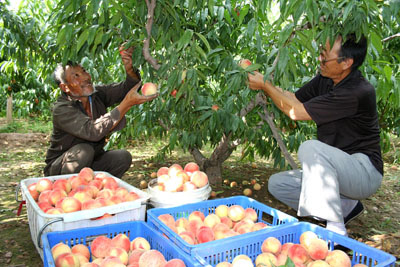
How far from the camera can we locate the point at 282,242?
165cm

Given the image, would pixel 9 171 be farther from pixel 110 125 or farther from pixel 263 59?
pixel 263 59

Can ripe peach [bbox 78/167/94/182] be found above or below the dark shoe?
above

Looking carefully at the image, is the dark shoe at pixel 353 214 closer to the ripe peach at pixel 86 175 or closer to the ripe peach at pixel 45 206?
the ripe peach at pixel 86 175

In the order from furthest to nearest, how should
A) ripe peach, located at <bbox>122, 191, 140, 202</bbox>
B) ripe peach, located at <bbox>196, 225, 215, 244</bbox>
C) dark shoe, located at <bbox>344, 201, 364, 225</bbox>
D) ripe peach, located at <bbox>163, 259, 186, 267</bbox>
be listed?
1. dark shoe, located at <bbox>344, 201, 364, 225</bbox>
2. ripe peach, located at <bbox>122, 191, 140, 202</bbox>
3. ripe peach, located at <bbox>196, 225, 215, 244</bbox>
4. ripe peach, located at <bbox>163, 259, 186, 267</bbox>

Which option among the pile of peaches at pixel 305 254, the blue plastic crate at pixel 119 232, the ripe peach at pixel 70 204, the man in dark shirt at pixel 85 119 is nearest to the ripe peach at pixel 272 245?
the pile of peaches at pixel 305 254

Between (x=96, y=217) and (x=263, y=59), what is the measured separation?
1.49m

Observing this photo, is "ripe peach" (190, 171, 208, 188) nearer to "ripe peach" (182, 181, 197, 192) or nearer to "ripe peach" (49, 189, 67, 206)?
"ripe peach" (182, 181, 197, 192)

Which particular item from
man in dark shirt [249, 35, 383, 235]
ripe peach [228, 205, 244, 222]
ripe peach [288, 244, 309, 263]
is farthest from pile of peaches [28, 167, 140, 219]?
man in dark shirt [249, 35, 383, 235]

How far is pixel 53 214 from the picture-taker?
1.68m

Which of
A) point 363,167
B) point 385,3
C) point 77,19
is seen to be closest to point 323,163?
point 363,167

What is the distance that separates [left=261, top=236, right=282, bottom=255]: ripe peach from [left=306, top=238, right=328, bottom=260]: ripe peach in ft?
0.45

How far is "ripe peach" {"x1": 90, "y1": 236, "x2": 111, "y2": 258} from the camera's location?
1.55 m

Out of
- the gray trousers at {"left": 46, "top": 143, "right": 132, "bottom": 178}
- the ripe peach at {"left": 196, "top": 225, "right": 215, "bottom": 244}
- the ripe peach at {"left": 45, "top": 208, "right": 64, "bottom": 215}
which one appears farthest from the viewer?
the gray trousers at {"left": 46, "top": 143, "right": 132, "bottom": 178}

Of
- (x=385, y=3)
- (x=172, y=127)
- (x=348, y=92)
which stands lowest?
(x=172, y=127)
